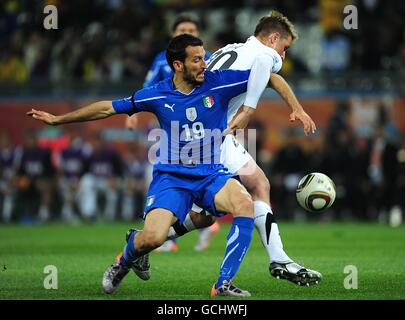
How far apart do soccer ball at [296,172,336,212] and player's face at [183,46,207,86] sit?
5.17 ft

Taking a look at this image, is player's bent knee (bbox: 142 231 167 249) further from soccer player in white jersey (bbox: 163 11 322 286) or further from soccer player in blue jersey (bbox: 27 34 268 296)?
soccer player in white jersey (bbox: 163 11 322 286)

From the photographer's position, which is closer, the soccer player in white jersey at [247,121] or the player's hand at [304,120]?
the player's hand at [304,120]

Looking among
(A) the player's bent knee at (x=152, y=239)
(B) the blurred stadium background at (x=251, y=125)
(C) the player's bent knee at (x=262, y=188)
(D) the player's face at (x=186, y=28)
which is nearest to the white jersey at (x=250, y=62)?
(C) the player's bent knee at (x=262, y=188)

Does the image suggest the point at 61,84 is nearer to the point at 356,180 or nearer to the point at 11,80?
the point at 11,80

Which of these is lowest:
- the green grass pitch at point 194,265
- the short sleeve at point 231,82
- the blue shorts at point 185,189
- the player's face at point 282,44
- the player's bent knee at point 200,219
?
the green grass pitch at point 194,265

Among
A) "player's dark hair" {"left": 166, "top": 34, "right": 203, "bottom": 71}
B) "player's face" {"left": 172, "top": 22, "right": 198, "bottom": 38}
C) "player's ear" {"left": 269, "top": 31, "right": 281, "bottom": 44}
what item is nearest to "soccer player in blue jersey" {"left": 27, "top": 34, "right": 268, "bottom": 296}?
"player's dark hair" {"left": 166, "top": 34, "right": 203, "bottom": 71}

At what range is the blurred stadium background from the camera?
71.8ft

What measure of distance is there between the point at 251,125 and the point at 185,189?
13.4 metres

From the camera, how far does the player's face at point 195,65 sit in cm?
866

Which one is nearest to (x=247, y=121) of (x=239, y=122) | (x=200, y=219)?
→ (x=239, y=122)

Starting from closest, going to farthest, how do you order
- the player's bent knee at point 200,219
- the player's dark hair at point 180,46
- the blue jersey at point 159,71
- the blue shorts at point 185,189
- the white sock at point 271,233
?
the blue shorts at point 185,189 → the player's dark hair at point 180,46 → the player's bent knee at point 200,219 → the white sock at point 271,233 → the blue jersey at point 159,71

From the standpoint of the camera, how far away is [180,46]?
8.75m

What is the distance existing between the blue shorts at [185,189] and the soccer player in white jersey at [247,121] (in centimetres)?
35

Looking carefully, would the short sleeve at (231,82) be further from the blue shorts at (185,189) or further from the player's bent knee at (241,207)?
the player's bent knee at (241,207)
